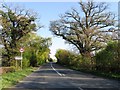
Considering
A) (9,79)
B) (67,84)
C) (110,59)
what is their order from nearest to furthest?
(67,84) < (9,79) < (110,59)

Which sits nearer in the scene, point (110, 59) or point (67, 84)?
point (67, 84)

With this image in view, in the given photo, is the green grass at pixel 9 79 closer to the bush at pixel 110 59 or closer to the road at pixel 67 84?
the road at pixel 67 84

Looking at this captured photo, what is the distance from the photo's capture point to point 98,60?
1690 inches

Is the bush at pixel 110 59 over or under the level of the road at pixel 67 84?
over

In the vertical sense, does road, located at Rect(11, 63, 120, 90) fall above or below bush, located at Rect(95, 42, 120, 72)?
below

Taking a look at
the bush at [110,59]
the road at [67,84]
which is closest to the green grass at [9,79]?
the road at [67,84]

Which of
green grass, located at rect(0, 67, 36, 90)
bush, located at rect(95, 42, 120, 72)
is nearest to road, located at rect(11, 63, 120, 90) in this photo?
green grass, located at rect(0, 67, 36, 90)

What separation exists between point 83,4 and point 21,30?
58.5 feet

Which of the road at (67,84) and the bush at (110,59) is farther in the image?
the bush at (110,59)

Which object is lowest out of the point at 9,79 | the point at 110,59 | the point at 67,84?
the point at 67,84

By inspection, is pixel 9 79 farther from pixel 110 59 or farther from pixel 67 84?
pixel 110 59

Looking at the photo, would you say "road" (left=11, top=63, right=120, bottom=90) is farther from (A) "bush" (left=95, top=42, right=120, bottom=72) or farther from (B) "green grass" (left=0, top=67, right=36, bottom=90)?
(A) "bush" (left=95, top=42, right=120, bottom=72)

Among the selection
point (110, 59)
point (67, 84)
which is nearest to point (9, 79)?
point (67, 84)

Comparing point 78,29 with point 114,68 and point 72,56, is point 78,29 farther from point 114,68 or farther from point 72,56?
point 114,68
